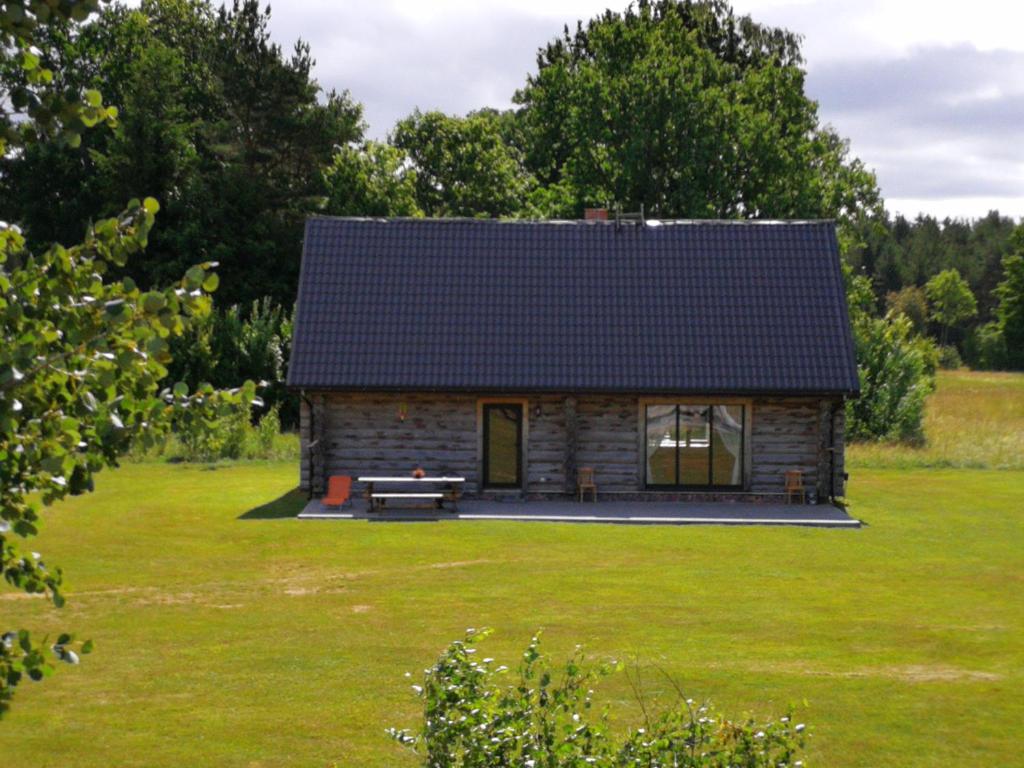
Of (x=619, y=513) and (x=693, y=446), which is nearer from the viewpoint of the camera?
(x=619, y=513)

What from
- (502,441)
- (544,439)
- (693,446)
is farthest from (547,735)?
(693,446)

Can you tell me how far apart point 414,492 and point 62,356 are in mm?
22105

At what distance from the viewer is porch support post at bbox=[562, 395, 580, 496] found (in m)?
27.3

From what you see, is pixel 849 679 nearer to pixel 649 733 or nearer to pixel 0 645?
pixel 649 733

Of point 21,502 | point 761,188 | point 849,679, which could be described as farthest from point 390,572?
point 761,188

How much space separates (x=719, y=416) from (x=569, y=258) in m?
5.19

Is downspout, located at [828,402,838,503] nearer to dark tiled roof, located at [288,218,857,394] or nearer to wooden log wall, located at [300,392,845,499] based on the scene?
wooden log wall, located at [300,392,845,499]

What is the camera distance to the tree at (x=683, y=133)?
49906mm

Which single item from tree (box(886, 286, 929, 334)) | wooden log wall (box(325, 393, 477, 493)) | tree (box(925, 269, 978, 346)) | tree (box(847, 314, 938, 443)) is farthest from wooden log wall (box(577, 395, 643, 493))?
tree (box(925, 269, 978, 346))

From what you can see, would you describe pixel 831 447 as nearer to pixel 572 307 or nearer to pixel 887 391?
pixel 572 307

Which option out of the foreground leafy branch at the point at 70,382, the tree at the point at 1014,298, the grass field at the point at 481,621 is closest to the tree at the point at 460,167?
the grass field at the point at 481,621

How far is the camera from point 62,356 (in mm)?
4758

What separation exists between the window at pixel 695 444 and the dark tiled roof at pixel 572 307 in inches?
31.9

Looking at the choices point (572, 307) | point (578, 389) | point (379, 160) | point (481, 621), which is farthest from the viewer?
point (379, 160)
